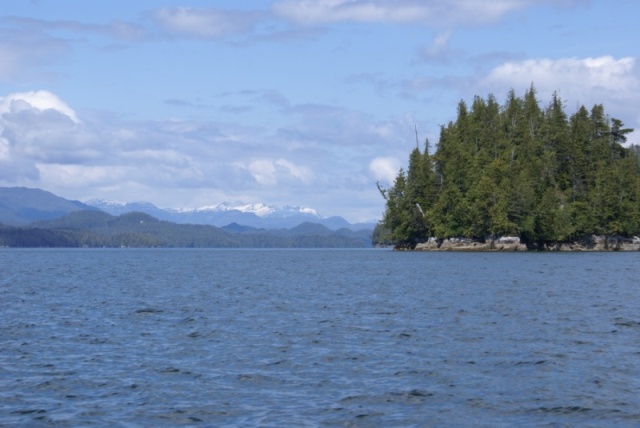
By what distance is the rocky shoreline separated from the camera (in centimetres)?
13762

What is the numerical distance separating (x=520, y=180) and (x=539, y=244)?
14.2 metres

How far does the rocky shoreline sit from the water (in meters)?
90.6

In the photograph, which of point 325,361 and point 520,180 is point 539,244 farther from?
point 325,361

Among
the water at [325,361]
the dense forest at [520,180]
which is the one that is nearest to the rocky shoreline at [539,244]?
the dense forest at [520,180]

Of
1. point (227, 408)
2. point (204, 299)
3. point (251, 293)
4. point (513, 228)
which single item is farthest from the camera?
point (513, 228)

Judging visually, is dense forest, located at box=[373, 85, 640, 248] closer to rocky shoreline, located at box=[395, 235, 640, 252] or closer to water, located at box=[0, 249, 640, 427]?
rocky shoreline, located at box=[395, 235, 640, 252]

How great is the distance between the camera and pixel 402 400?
2025 cm

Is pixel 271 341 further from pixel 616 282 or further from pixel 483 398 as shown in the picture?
pixel 616 282

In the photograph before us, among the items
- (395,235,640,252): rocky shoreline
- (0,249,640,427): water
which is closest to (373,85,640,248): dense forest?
(395,235,640,252): rocky shoreline

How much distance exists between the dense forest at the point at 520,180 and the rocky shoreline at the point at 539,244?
145cm

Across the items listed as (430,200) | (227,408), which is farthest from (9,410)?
(430,200)

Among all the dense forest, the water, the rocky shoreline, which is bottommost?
the water

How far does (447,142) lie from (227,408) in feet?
453

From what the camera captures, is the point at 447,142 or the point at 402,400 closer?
the point at 402,400
